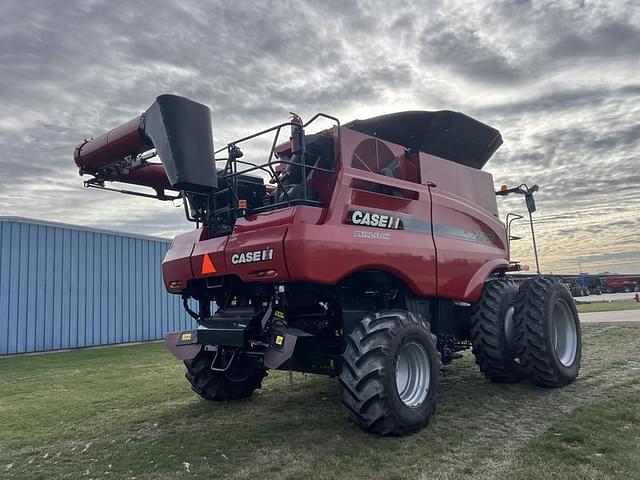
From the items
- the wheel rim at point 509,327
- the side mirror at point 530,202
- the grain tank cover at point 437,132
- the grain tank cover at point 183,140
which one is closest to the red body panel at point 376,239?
the grain tank cover at point 437,132

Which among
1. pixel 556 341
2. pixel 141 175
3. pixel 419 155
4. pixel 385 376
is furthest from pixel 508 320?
pixel 141 175

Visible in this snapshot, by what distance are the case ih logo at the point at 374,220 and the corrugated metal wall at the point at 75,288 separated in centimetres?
1339

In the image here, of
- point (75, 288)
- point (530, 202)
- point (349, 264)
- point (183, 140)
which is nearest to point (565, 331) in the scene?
point (530, 202)

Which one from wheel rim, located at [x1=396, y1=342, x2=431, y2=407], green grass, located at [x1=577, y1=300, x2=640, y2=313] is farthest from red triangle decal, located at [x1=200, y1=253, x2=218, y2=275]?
green grass, located at [x1=577, y1=300, x2=640, y2=313]

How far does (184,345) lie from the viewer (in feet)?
18.4

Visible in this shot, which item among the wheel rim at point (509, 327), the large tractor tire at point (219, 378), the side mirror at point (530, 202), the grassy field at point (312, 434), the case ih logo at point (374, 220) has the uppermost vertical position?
the side mirror at point (530, 202)

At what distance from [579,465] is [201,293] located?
4.20 meters

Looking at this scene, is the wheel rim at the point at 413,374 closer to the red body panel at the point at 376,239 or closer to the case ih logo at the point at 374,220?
the red body panel at the point at 376,239

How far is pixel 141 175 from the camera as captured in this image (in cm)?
599

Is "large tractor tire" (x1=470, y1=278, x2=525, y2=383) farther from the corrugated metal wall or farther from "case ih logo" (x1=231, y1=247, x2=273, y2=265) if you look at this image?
the corrugated metal wall

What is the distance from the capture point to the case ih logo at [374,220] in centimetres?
506

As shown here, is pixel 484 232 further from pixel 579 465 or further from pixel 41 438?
pixel 41 438

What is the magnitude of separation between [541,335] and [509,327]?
422mm

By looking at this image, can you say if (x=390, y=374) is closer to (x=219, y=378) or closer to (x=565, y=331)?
(x=219, y=378)
